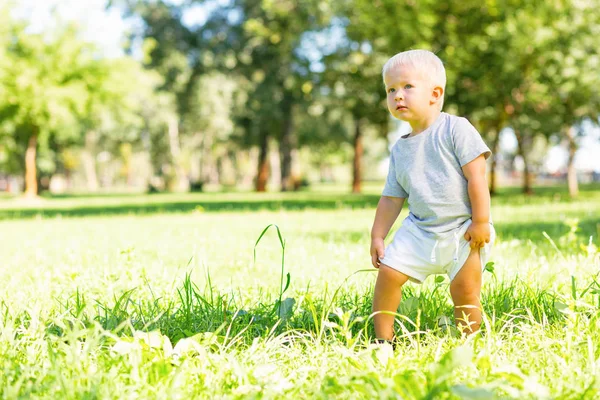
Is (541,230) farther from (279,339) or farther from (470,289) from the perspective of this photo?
(279,339)

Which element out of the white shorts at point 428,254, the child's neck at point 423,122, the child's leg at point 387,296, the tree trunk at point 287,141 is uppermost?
the tree trunk at point 287,141

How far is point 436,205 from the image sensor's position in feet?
9.25

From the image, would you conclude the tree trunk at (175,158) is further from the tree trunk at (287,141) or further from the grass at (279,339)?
the grass at (279,339)

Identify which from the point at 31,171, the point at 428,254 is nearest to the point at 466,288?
the point at 428,254

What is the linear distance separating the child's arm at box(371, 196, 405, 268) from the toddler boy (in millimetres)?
45

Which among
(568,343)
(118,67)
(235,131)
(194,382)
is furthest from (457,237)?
(235,131)

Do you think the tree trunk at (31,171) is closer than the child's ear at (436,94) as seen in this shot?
No

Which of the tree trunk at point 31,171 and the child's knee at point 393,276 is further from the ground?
the tree trunk at point 31,171

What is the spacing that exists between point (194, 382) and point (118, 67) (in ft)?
87.9

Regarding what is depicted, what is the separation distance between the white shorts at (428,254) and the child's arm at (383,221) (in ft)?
0.35

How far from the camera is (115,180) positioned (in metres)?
103

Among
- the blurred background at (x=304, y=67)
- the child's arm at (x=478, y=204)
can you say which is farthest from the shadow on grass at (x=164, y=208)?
the child's arm at (x=478, y=204)

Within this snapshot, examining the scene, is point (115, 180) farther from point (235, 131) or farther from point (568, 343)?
point (568, 343)

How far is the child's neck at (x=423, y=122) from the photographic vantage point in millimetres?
2908
